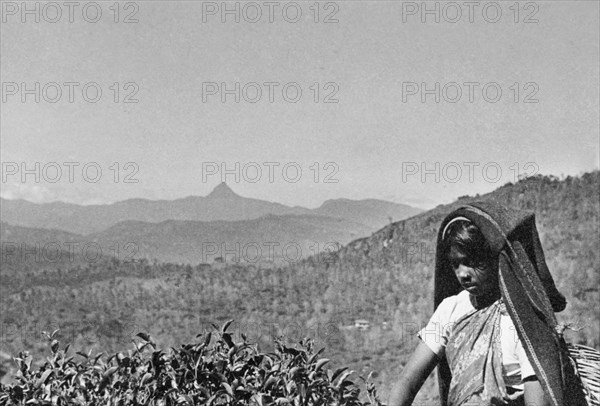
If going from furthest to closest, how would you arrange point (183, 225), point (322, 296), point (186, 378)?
point (183, 225)
point (322, 296)
point (186, 378)

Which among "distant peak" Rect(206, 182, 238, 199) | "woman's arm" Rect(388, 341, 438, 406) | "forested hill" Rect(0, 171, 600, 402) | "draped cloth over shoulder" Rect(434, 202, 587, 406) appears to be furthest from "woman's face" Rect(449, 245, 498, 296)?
"distant peak" Rect(206, 182, 238, 199)

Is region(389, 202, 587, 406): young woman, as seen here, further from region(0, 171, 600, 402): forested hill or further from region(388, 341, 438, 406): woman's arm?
region(0, 171, 600, 402): forested hill

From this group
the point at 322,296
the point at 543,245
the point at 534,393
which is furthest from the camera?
the point at 322,296

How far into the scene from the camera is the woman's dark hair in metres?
2.98

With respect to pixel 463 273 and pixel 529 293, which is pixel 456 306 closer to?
pixel 463 273

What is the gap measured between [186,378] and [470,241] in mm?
1665

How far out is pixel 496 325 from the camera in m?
2.96

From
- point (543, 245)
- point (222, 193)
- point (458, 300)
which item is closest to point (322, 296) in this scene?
point (543, 245)

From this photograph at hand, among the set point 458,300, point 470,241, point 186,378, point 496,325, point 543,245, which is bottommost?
point 186,378

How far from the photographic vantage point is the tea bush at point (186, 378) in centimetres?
327

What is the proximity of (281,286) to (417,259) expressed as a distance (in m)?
4.15

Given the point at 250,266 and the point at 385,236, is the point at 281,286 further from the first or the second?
the point at 385,236

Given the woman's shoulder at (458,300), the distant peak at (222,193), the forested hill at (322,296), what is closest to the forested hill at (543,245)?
the forested hill at (322,296)

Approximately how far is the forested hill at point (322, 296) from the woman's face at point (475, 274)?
8.33 m
